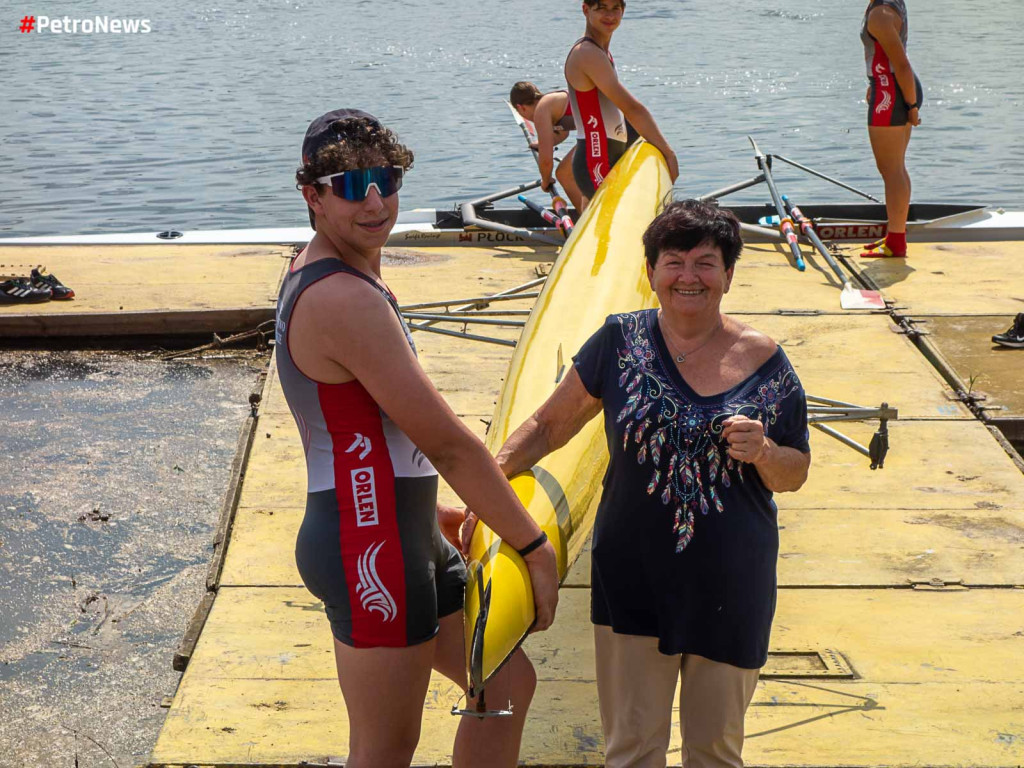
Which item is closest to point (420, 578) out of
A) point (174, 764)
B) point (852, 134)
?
point (174, 764)

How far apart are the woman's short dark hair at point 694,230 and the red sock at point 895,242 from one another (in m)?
6.61

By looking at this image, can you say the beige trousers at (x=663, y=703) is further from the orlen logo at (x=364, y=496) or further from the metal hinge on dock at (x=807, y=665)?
the metal hinge on dock at (x=807, y=665)

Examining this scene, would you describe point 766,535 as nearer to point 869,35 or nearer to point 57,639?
point 57,639

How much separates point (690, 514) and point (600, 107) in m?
4.82

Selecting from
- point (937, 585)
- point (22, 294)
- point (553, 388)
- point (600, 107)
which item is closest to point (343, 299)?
point (553, 388)

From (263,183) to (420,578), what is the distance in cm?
1790

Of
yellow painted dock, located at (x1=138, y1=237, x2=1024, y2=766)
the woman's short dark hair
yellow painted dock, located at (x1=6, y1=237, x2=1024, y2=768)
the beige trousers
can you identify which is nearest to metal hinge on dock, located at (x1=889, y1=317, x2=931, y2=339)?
Answer: yellow painted dock, located at (x1=6, y1=237, x2=1024, y2=768)

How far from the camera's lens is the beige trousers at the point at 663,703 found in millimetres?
2703

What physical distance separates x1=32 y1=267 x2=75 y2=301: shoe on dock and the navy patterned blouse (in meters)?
6.36

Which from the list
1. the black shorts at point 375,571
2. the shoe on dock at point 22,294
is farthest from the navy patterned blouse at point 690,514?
the shoe on dock at point 22,294

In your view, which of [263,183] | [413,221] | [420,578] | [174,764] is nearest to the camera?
[420,578]

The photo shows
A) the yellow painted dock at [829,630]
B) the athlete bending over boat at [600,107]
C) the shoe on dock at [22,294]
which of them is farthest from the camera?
the shoe on dock at [22,294]

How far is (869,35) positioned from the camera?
833cm

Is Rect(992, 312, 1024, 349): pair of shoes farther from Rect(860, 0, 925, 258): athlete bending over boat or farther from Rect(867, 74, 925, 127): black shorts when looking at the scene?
Rect(867, 74, 925, 127): black shorts
